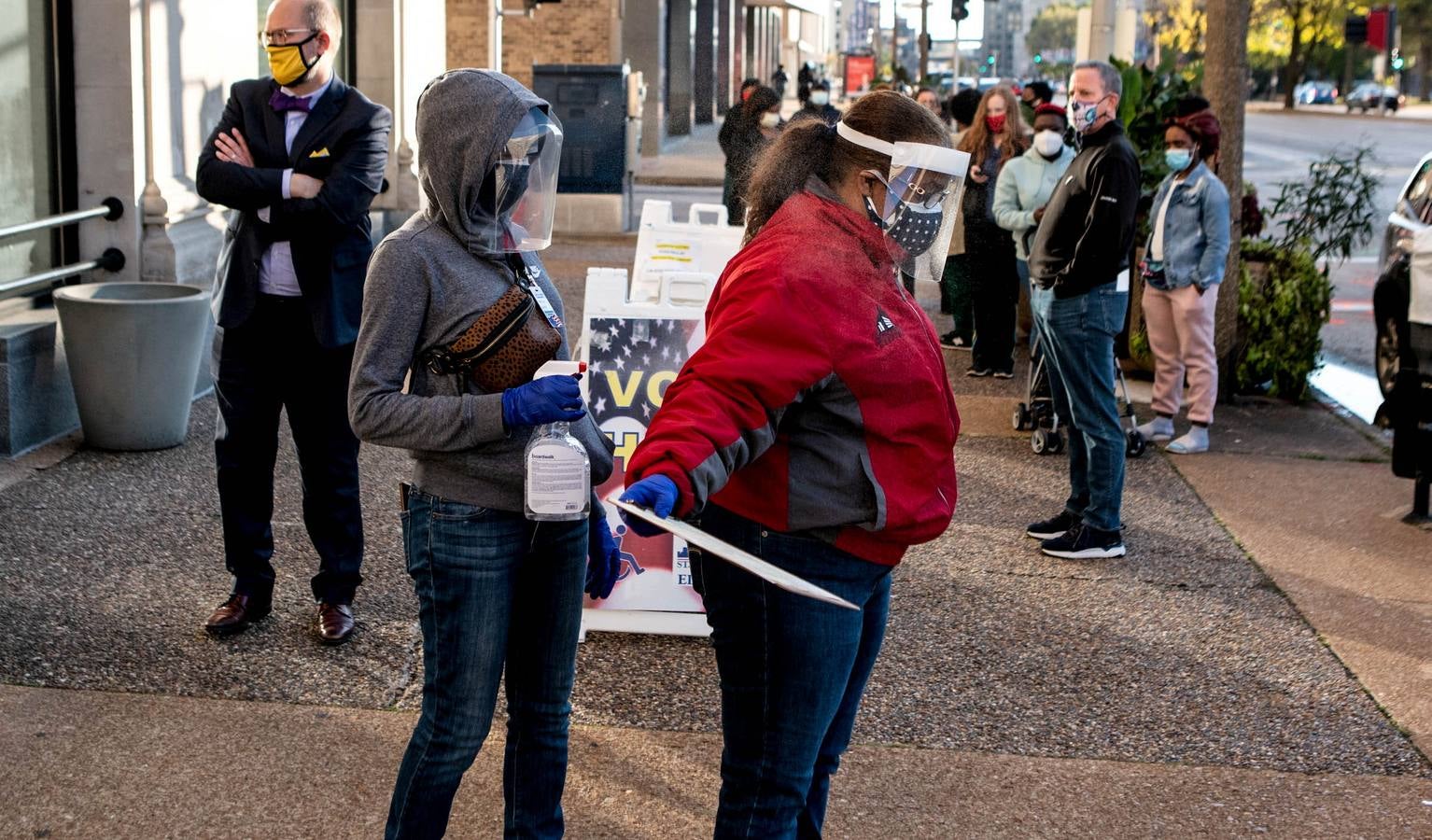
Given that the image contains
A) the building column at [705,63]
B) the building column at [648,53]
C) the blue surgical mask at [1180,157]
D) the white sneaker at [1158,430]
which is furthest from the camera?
the building column at [705,63]

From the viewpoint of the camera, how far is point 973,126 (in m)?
10.8

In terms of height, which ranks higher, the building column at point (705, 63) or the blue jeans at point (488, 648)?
the building column at point (705, 63)

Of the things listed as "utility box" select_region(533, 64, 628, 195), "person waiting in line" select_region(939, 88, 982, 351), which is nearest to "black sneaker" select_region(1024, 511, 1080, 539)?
"person waiting in line" select_region(939, 88, 982, 351)

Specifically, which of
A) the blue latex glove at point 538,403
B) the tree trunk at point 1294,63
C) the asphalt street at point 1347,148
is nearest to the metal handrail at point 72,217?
the blue latex glove at point 538,403

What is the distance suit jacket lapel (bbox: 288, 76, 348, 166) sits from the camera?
16.5ft

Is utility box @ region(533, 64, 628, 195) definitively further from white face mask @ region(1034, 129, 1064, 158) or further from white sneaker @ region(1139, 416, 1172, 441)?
white sneaker @ region(1139, 416, 1172, 441)

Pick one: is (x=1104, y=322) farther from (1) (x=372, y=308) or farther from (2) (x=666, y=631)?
(1) (x=372, y=308)

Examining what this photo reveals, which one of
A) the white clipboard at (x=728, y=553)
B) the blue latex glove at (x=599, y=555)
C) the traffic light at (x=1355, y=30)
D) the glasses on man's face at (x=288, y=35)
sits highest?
the traffic light at (x=1355, y=30)

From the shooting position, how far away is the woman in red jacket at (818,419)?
2898 millimetres

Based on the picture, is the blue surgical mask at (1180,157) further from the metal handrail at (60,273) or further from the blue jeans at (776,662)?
the blue jeans at (776,662)

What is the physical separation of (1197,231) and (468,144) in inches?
246

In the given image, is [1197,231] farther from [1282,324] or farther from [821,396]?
[821,396]

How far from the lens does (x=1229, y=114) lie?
1016cm

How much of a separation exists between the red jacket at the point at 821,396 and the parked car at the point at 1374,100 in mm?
80426
